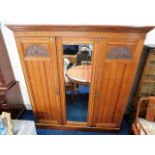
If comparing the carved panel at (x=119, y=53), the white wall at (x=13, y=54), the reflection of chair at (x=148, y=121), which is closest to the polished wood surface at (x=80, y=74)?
the carved panel at (x=119, y=53)

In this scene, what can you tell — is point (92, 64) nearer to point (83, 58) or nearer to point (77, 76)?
point (83, 58)

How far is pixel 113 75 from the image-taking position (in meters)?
1.53

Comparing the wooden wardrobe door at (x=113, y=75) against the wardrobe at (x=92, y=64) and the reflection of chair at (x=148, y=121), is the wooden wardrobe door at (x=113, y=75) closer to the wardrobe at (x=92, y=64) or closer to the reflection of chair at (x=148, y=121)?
the wardrobe at (x=92, y=64)

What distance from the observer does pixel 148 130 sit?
169cm

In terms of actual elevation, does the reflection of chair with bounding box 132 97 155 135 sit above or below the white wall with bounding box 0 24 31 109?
below

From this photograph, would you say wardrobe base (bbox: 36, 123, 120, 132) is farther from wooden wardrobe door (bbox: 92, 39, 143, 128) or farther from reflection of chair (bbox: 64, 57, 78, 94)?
reflection of chair (bbox: 64, 57, 78, 94)

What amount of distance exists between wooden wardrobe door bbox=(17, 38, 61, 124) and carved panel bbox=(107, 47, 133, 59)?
631 millimetres

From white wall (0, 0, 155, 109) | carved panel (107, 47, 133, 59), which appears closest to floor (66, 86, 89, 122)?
carved panel (107, 47, 133, 59)

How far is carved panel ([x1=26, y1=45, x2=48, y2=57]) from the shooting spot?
142cm

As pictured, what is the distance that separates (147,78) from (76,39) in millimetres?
1249
